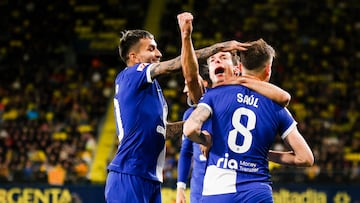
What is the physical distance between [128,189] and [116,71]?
1699 centimetres

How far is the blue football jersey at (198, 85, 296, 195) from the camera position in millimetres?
5539

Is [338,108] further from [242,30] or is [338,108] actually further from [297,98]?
[242,30]

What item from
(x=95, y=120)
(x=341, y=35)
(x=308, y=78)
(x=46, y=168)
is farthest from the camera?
(x=341, y=35)

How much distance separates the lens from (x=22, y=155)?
17484 mm

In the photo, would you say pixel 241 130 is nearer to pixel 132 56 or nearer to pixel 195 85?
pixel 195 85

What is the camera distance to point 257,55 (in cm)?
563

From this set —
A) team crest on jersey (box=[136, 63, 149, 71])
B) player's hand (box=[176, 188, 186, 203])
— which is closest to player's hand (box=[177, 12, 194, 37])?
team crest on jersey (box=[136, 63, 149, 71])

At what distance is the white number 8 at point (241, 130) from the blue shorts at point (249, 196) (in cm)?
27

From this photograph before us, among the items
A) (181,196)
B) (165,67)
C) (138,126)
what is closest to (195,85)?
(165,67)

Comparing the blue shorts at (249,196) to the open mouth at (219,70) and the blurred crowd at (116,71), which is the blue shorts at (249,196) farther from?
the blurred crowd at (116,71)

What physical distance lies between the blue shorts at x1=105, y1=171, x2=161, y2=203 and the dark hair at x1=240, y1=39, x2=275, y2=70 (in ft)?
4.76

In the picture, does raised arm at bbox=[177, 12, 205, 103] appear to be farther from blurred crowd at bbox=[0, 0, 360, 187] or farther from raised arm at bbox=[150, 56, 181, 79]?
blurred crowd at bbox=[0, 0, 360, 187]

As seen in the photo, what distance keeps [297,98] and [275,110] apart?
52.2 ft

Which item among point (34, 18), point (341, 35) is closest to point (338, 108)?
point (341, 35)
